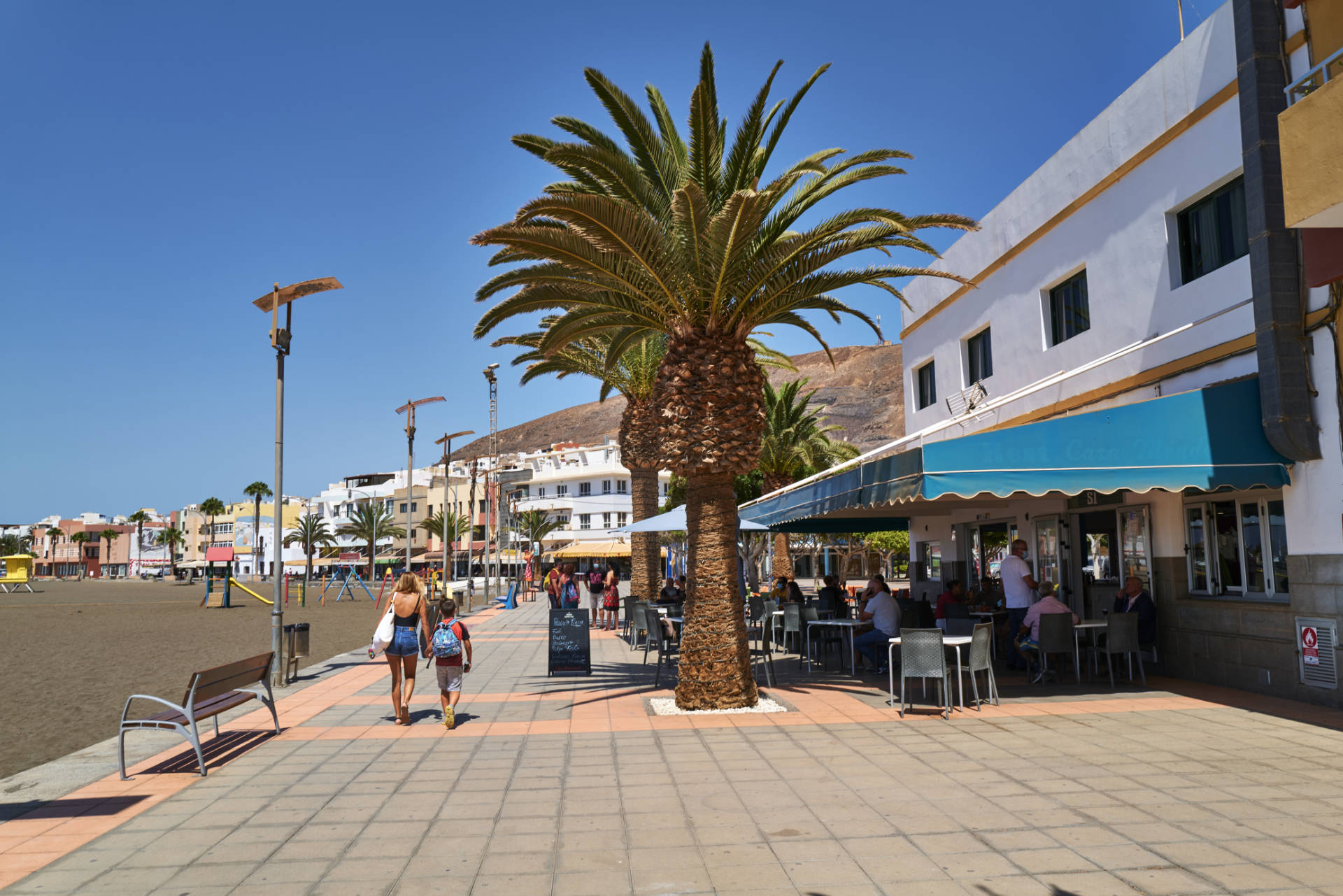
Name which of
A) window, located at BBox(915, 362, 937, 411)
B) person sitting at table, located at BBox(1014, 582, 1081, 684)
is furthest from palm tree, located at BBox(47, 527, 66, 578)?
person sitting at table, located at BBox(1014, 582, 1081, 684)

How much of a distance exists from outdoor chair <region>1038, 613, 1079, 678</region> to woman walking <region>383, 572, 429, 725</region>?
7101 millimetres

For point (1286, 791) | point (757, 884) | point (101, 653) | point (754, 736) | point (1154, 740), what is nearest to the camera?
point (757, 884)

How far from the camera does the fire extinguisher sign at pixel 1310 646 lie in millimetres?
9109

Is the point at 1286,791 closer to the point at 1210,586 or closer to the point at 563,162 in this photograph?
the point at 1210,586

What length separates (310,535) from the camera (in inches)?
3686

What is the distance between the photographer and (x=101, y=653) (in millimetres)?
18422

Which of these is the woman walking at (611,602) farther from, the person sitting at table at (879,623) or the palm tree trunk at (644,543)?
the person sitting at table at (879,623)

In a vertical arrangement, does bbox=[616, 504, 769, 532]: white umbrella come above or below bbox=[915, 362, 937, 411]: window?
below

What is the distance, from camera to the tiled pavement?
4672mm

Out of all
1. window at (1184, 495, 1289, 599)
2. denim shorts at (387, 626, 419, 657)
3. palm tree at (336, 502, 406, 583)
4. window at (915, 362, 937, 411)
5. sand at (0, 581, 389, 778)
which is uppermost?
window at (915, 362, 937, 411)

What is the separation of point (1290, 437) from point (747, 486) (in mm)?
31170

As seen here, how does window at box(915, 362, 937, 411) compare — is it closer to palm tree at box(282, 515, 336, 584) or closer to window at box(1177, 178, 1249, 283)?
window at box(1177, 178, 1249, 283)

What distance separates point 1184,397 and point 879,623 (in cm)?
460

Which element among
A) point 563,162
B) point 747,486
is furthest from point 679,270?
point 747,486
